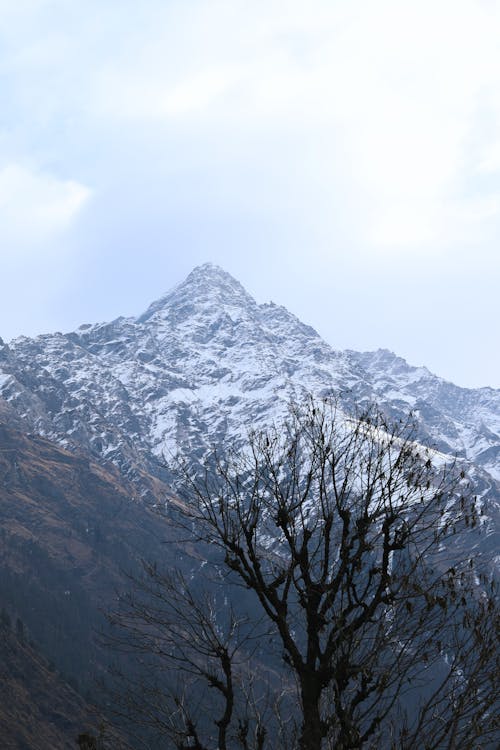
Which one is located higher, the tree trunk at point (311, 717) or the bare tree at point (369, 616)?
the bare tree at point (369, 616)

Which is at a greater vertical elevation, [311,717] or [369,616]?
[369,616]

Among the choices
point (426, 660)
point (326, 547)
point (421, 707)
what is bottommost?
point (421, 707)

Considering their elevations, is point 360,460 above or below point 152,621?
above

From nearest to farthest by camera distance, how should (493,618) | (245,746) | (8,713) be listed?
(493,618) → (245,746) → (8,713)

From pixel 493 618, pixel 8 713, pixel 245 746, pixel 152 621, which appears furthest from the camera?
pixel 8 713

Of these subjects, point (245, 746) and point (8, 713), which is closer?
point (245, 746)

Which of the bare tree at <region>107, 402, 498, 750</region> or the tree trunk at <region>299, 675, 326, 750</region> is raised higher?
the bare tree at <region>107, 402, 498, 750</region>

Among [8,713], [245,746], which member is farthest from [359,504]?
[8,713]

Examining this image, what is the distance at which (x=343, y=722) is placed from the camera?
46.4ft

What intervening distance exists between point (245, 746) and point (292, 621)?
2787 millimetres

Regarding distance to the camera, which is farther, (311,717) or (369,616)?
(369,616)

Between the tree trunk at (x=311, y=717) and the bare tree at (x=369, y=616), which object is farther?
Result: the tree trunk at (x=311, y=717)

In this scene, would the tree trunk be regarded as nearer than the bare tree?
No

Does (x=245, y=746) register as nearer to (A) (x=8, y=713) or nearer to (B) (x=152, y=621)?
(B) (x=152, y=621)
